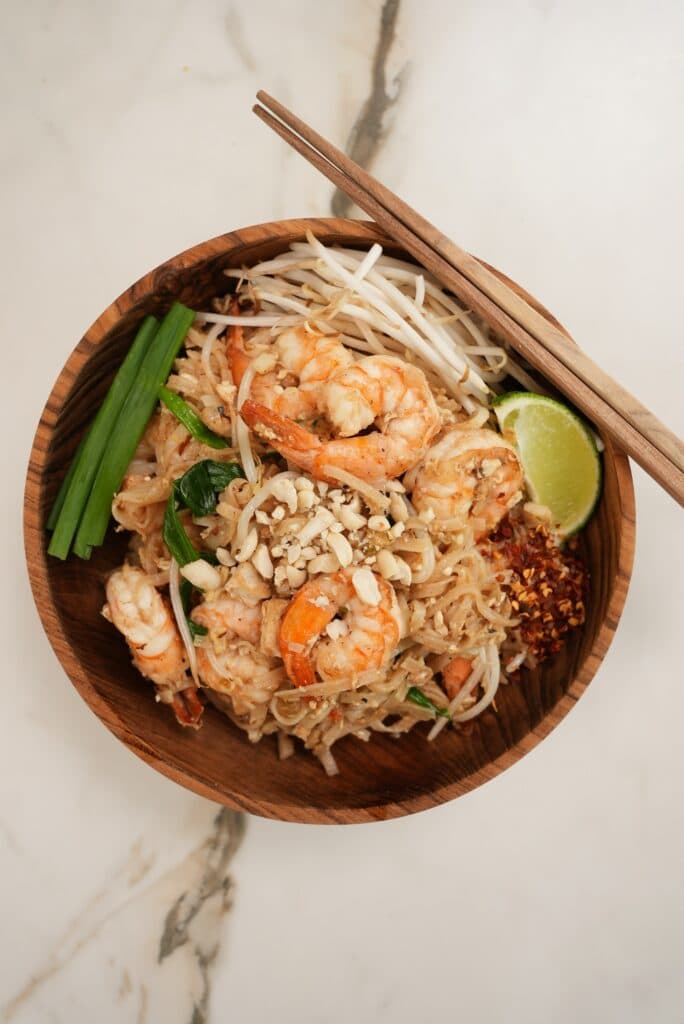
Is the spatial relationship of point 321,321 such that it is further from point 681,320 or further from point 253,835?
point 253,835

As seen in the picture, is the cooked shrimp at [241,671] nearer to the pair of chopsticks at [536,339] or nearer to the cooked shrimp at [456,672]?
the cooked shrimp at [456,672]

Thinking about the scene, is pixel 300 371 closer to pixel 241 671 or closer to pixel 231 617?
pixel 231 617

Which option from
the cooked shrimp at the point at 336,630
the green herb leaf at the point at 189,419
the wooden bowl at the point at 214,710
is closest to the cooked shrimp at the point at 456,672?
the wooden bowl at the point at 214,710

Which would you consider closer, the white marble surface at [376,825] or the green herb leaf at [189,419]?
the green herb leaf at [189,419]

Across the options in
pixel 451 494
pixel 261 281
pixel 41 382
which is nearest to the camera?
pixel 451 494

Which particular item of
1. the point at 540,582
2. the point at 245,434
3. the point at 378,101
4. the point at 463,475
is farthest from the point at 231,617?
the point at 378,101

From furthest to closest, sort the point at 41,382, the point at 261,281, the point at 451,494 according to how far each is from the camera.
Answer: the point at 41,382 < the point at 261,281 < the point at 451,494

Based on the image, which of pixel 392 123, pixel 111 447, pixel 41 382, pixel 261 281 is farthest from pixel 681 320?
pixel 41 382
